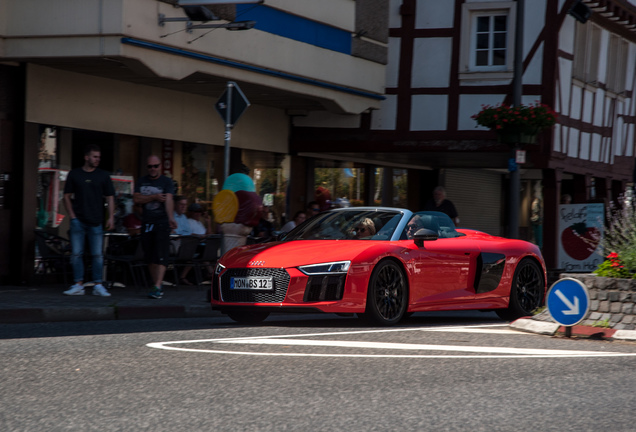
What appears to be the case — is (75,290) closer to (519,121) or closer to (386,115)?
(519,121)

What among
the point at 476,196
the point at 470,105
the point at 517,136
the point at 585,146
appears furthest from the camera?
the point at 476,196

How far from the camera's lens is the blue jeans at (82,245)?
1298 centimetres

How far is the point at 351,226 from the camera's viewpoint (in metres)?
10.9

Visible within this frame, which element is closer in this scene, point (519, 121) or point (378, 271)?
point (378, 271)

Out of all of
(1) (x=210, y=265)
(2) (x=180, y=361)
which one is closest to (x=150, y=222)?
(1) (x=210, y=265)

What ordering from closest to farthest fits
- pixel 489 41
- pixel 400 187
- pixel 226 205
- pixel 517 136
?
pixel 226 205 → pixel 517 136 → pixel 489 41 → pixel 400 187

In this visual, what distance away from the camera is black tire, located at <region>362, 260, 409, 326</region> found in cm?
987

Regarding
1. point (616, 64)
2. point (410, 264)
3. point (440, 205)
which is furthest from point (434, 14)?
point (410, 264)

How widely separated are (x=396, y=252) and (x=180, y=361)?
3649mm

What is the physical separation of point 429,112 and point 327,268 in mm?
11847

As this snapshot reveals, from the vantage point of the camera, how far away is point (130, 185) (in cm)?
1673

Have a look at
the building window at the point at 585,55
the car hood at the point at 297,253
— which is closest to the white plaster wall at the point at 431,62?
the building window at the point at 585,55

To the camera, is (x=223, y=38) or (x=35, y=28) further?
(x=223, y=38)

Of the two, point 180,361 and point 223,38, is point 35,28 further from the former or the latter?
point 180,361
